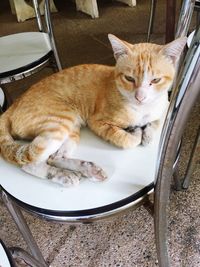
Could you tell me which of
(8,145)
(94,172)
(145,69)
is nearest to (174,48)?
(145,69)

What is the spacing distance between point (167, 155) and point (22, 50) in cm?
95

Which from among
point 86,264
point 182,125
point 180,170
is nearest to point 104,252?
point 86,264

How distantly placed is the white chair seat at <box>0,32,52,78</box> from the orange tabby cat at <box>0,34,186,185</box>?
A: 401mm

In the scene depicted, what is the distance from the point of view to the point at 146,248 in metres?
1.08

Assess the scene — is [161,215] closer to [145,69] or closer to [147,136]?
[147,136]

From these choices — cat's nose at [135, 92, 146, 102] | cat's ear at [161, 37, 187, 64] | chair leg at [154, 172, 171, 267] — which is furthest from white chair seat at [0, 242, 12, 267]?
cat's ear at [161, 37, 187, 64]

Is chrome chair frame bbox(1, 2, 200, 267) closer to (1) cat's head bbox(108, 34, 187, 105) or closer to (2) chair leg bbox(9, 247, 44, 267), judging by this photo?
(2) chair leg bbox(9, 247, 44, 267)

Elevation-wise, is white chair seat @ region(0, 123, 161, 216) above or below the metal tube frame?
below

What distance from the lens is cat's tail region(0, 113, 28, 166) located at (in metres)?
0.78

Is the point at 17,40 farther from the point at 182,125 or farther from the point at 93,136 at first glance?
the point at 182,125

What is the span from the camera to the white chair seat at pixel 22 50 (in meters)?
1.26

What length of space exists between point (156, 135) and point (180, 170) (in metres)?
0.56

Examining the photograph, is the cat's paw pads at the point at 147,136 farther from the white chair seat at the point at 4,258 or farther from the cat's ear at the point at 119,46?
the white chair seat at the point at 4,258

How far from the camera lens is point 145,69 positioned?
74 centimetres
